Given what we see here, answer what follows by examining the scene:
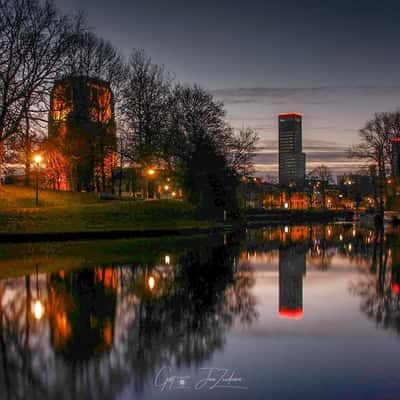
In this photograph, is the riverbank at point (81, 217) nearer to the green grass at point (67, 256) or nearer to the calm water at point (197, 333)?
the green grass at point (67, 256)

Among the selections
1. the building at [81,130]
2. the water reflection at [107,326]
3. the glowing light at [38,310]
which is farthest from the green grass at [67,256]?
the building at [81,130]

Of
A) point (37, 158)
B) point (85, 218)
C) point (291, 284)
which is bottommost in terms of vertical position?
point (291, 284)

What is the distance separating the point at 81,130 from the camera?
43875mm

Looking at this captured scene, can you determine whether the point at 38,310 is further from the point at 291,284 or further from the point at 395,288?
the point at 395,288

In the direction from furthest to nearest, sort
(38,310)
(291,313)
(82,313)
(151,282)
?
1. (151,282)
2. (291,313)
3. (38,310)
4. (82,313)

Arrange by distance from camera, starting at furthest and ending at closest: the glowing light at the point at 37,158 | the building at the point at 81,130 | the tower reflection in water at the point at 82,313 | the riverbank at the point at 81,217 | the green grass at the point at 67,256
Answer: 1. the glowing light at the point at 37,158
2. the building at the point at 81,130
3. the riverbank at the point at 81,217
4. the green grass at the point at 67,256
5. the tower reflection in water at the point at 82,313

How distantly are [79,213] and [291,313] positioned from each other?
32.8m

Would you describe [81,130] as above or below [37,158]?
above

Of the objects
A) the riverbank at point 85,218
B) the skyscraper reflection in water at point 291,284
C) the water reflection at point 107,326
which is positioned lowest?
the skyscraper reflection in water at point 291,284

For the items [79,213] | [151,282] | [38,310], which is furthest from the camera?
[79,213]

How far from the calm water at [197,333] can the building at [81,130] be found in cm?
2162

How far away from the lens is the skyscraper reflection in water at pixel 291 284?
12.3 meters

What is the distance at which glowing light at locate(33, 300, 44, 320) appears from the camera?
1107 cm

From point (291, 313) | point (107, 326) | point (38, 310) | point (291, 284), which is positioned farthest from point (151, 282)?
point (107, 326)
